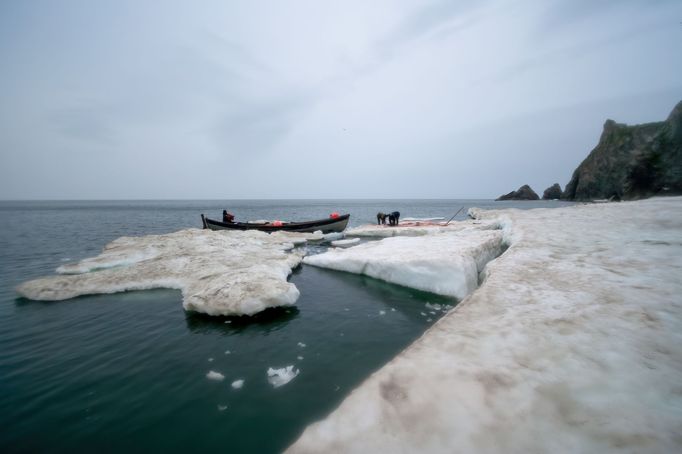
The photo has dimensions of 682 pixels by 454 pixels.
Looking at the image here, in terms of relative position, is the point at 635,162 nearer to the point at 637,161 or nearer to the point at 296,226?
the point at 637,161

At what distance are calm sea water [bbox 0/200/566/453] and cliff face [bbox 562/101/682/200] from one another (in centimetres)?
7718

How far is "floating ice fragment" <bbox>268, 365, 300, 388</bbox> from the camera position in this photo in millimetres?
5004

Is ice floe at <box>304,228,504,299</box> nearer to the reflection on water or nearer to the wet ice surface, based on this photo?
the reflection on water

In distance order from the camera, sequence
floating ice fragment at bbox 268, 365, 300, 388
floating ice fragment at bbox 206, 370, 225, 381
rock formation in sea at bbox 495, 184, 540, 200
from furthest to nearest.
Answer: rock formation in sea at bbox 495, 184, 540, 200, floating ice fragment at bbox 206, 370, 225, 381, floating ice fragment at bbox 268, 365, 300, 388

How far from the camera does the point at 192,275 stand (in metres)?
10.9

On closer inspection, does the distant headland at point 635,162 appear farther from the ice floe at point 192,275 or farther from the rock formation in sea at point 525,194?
the ice floe at point 192,275

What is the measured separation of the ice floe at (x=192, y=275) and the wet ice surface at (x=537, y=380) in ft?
17.8

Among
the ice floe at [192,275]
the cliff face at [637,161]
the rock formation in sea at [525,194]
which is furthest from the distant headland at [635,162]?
the ice floe at [192,275]

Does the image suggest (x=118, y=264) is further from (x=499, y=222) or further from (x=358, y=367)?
(x=499, y=222)

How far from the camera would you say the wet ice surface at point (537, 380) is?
246cm

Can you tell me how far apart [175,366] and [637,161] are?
8802 cm

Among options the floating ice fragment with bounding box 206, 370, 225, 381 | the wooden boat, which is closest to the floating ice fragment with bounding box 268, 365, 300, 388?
the floating ice fragment with bounding box 206, 370, 225, 381

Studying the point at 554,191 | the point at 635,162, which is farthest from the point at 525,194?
the point at 635,162

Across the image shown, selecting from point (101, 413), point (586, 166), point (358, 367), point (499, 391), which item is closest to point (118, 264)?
point (101, 413)
